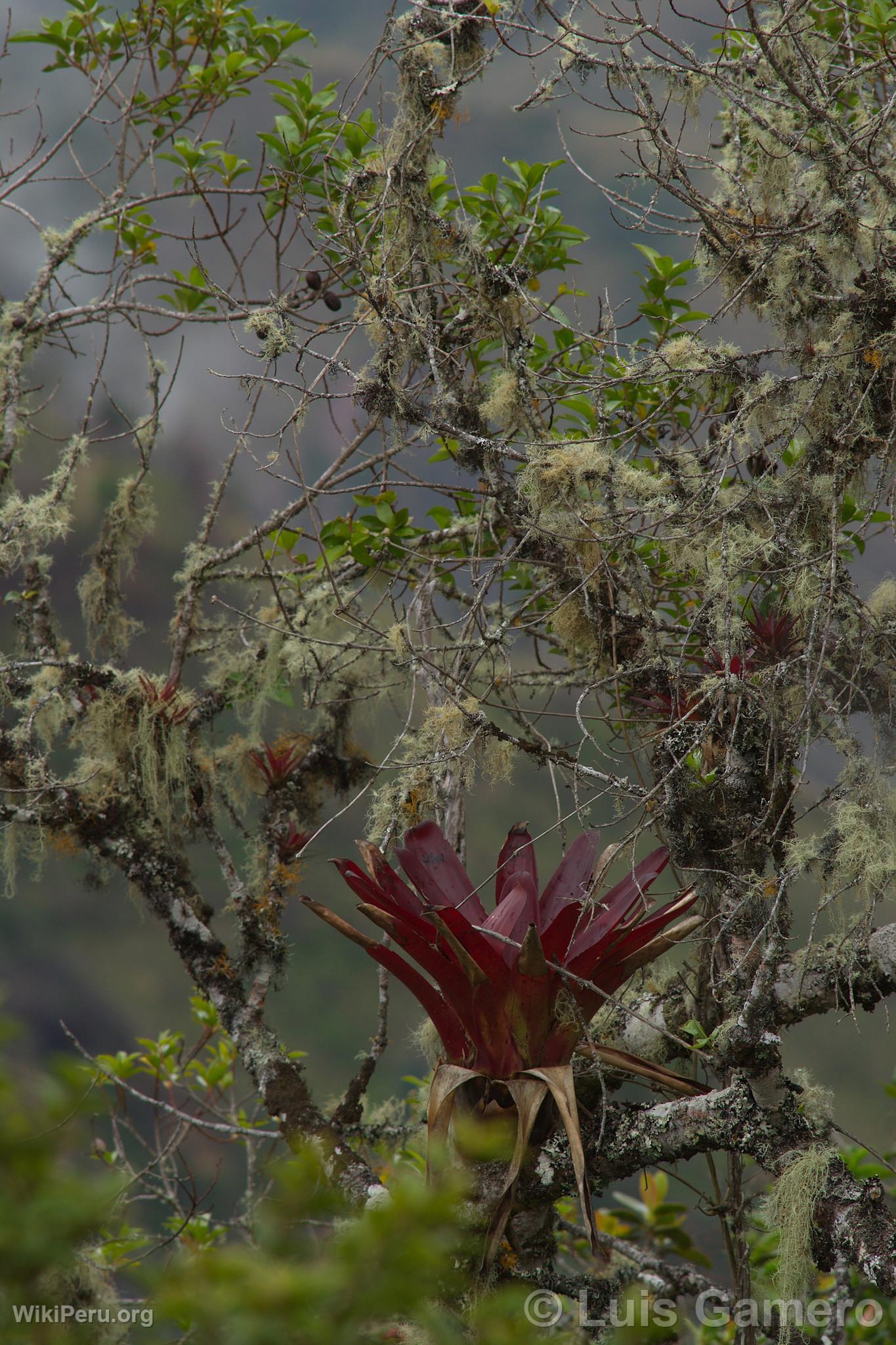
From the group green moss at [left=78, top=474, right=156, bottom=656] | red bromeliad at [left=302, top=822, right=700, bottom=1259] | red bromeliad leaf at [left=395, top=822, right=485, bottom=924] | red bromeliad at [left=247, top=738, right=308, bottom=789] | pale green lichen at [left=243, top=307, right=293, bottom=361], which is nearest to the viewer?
red bromeliad at [left=302, top=822, right=700, bottom=1259]

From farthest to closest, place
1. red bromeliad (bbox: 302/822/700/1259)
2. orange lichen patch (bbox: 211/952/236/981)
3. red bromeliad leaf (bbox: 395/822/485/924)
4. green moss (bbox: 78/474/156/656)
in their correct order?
green moss (bbox: 78/474/156/656) < orange lichen patch (bbox: 211/952/236/981) < red bromeliad leaf (bbox: 395/822/485/924) < red bromeliad (bbox: 302/822/700/1259)

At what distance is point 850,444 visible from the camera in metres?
1.49

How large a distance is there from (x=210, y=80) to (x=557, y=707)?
5.32 ft

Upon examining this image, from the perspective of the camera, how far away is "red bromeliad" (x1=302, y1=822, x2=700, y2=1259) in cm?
113

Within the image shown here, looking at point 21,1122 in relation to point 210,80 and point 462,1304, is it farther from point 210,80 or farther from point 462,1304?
point 210,80

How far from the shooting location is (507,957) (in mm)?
1160

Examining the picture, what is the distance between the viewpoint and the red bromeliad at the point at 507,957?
1.13m

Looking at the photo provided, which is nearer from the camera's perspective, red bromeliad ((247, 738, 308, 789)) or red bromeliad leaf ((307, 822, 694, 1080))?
red bromeliad leaf ((307, 822, 694, 1080))

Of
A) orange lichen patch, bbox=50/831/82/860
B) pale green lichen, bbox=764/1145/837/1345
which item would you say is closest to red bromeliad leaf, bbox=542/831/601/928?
pale green lichen, bbox=764/1145/837/1345

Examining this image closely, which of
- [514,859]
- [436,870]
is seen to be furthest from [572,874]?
[436,870]

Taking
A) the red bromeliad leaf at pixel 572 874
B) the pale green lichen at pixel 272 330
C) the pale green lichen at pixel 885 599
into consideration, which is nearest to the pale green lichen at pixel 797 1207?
the red bromeliad leaf at pixel 572 874

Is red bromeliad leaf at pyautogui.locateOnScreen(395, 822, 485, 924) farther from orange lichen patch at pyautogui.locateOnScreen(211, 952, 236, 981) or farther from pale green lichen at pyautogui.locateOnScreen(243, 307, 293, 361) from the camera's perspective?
pale green lichen at pyautogui.locateOnScreen(243, 307, 293, 361)

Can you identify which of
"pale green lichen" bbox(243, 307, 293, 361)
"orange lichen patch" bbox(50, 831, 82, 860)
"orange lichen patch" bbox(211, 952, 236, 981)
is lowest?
"orange lichen patch" bbox(211, 952, 236, 981)

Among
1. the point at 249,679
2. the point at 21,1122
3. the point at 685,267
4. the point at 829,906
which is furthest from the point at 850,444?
the point at 21,1122
